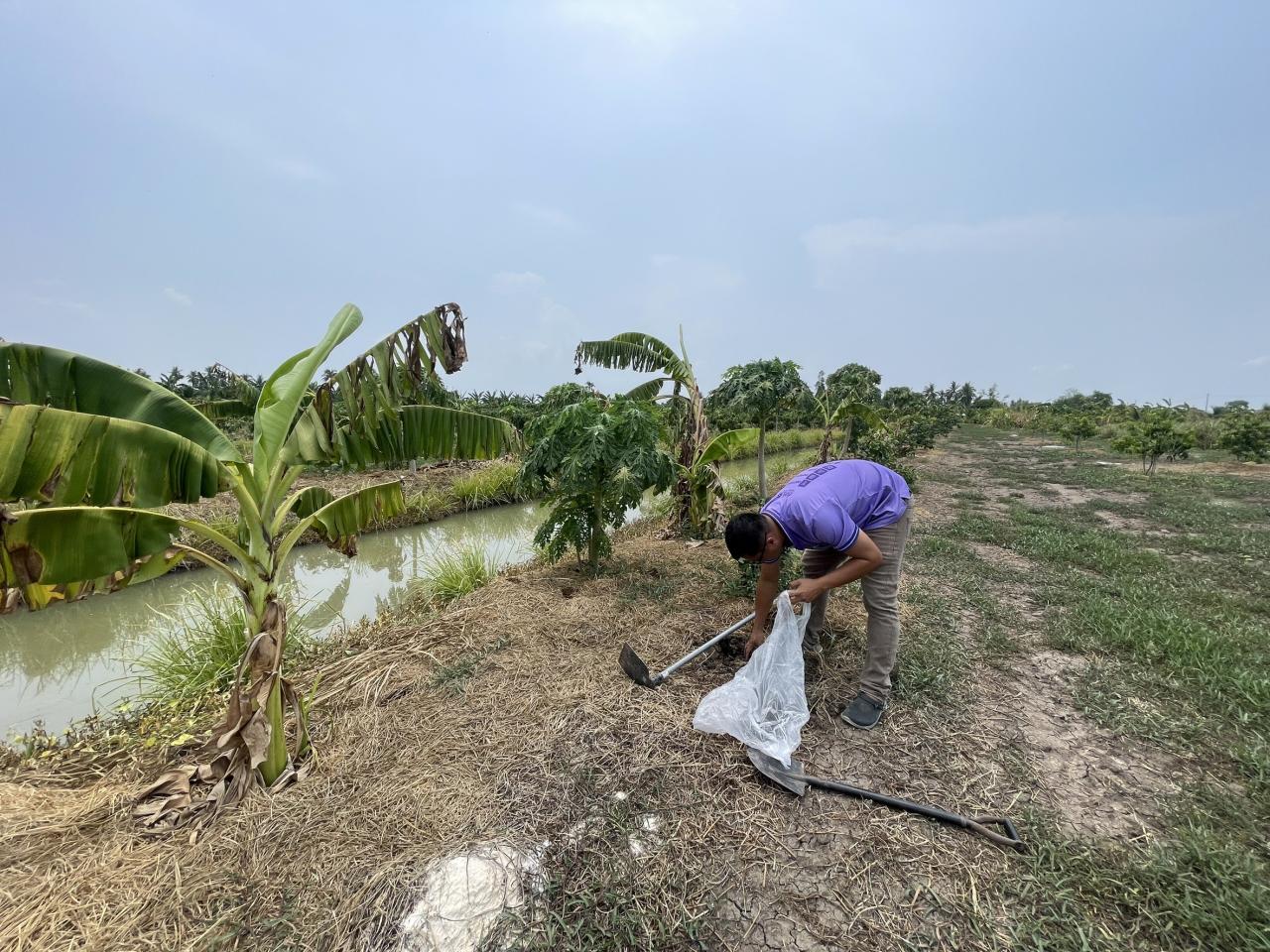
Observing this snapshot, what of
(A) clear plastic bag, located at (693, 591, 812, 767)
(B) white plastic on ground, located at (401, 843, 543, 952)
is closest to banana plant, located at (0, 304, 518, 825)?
(B) white plastic on ground, located at (401, 843, 543, 952)

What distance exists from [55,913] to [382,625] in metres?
2.72

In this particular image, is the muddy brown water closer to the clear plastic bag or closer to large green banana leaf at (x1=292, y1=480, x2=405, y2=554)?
large green banana leaf at (x1=292, y1=480, x2=405, y2=554)

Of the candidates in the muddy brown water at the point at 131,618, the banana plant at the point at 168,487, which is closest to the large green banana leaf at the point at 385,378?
the banana plant at the point at 168,487

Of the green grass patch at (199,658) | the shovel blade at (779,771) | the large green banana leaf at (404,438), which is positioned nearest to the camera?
the shovel blade at (779,771)

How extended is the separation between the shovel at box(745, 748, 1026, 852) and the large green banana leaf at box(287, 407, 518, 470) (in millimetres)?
2748

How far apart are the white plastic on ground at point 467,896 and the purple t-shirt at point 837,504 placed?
1855 mm

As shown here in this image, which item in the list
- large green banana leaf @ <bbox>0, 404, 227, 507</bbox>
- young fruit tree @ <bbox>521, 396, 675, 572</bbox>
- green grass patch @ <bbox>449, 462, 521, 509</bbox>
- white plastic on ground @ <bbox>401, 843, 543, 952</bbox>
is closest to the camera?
white plastic on ground @ <bbox>401, 843, 543, 952</bbox>

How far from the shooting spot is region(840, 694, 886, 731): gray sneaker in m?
2.62

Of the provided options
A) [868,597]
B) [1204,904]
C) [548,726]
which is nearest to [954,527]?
[868,597]

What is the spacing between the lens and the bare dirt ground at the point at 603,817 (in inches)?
66.6

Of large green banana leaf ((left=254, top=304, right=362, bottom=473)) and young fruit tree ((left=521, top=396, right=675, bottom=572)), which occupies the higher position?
large green banana leaf ((left=254, top=304, right=362, bottom=473))

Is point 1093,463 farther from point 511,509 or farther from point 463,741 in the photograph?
point 463,741

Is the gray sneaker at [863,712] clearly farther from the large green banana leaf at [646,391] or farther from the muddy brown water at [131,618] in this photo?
the large green banana leaf at [646,391]

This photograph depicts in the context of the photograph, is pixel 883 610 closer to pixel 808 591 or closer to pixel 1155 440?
pixel 808 591
